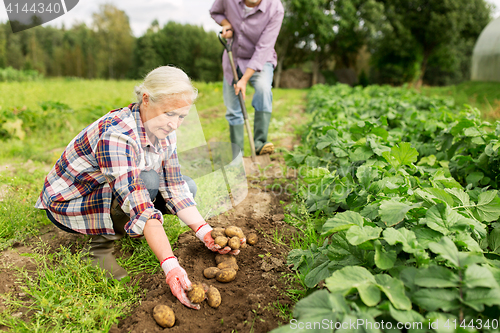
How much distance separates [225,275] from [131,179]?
717 mm

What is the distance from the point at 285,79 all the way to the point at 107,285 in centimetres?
2659

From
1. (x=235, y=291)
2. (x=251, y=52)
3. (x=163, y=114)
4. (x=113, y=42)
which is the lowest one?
(x=235, y=291)

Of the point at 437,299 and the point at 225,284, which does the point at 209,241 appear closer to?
the point at 225,284

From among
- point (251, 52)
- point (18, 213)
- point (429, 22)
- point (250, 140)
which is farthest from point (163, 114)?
point (429, 22)

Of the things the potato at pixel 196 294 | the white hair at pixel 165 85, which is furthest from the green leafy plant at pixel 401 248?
the white hair at pixel 165 85

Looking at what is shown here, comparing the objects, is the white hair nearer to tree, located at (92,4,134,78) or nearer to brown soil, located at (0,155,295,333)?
brown soil, located at (0,155,295,333)

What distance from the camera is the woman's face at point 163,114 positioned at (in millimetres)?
1635

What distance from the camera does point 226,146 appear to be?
12.1 ft

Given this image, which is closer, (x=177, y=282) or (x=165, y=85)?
(x=177, y=282)

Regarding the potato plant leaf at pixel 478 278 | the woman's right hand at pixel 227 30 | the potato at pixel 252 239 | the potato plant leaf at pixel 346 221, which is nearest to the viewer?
the potato plant leaf at pixel 478 278

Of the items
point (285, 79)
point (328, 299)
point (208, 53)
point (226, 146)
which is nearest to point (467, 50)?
point (285, 79)

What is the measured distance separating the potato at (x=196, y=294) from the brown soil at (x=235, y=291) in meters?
0.07

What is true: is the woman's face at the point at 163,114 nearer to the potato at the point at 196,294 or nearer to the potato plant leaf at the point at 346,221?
the potato at the point at 196,294

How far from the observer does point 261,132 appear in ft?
12.7
